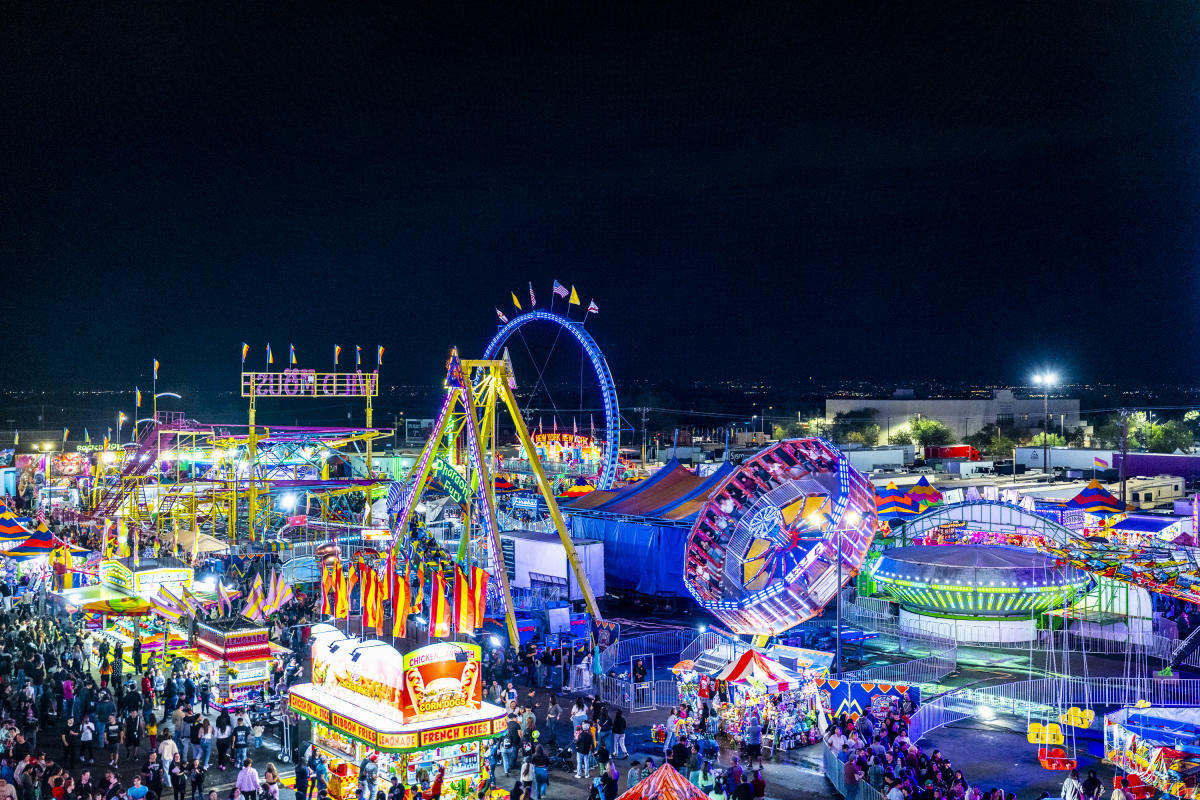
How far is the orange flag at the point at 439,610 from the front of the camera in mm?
19562

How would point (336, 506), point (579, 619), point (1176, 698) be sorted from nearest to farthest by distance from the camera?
1. point (1176, 698)
2. point (579, 619)
3. point (336, 506)

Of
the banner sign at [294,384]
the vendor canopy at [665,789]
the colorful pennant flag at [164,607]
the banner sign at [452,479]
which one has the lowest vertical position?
the colorful pennant flag at [164,607]

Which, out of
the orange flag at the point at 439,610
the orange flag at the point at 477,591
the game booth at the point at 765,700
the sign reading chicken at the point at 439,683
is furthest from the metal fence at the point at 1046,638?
the sign reading chicken at the point at 439,683

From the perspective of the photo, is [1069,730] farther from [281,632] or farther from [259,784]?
[281,632]

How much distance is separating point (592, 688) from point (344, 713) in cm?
779

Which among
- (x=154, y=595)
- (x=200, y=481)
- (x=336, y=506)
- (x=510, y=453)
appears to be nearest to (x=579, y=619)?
(x=154, y=595)

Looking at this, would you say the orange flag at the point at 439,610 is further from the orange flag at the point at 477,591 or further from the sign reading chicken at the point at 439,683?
the sign reading chicken at the point at 439,683

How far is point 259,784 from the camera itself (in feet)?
50.0

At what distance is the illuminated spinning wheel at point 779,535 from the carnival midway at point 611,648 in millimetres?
60

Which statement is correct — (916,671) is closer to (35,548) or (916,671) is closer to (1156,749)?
(1156,749)

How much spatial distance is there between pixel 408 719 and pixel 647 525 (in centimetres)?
1817

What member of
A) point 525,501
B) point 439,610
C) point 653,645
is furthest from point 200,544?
point 439,610

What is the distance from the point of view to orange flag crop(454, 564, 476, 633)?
64.6ft

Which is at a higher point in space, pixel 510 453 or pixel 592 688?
pixel 510 453
